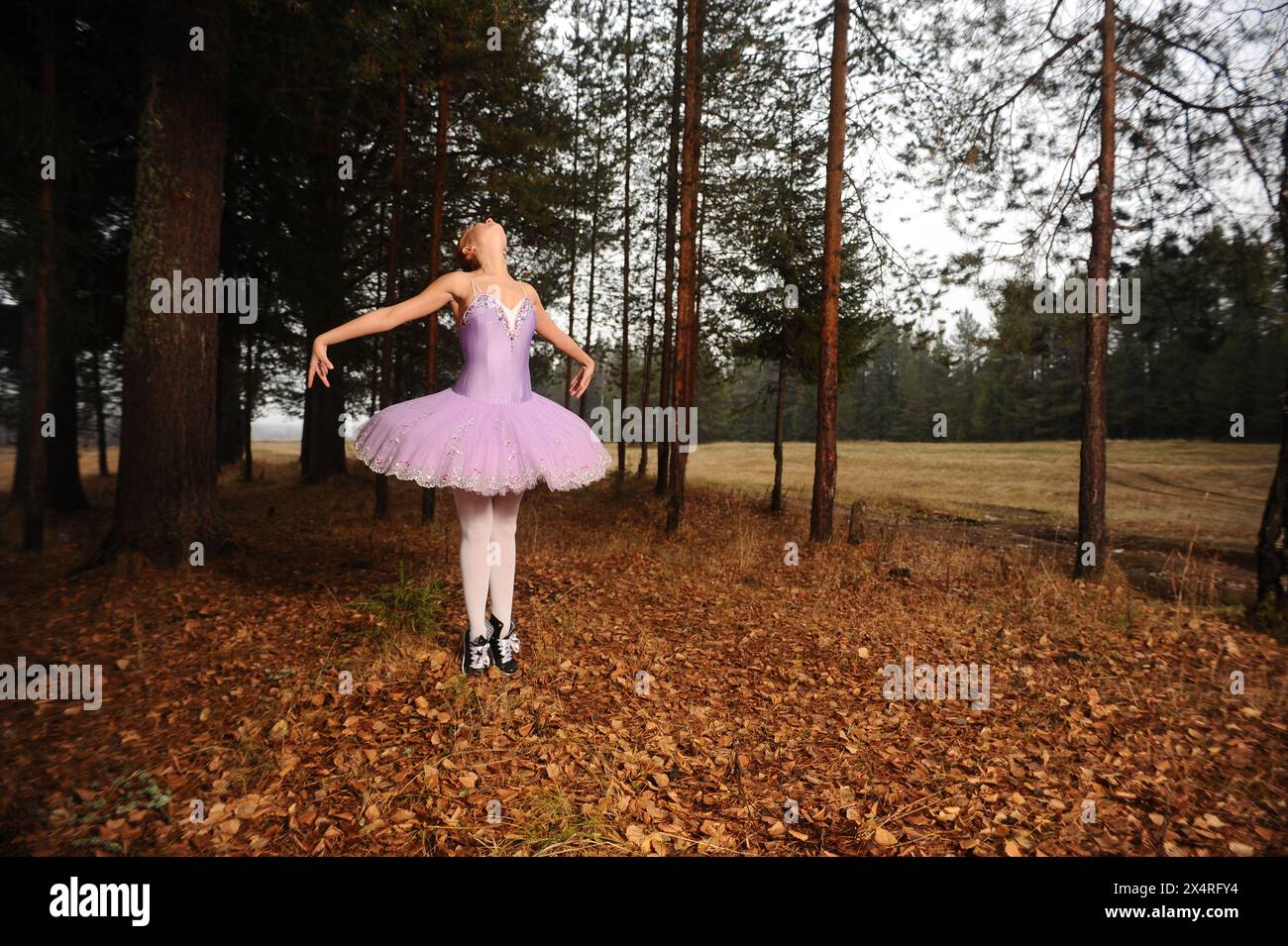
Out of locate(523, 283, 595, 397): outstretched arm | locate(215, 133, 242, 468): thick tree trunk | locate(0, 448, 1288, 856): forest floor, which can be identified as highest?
locate(215, 133, 242, 468): thick tree trunk

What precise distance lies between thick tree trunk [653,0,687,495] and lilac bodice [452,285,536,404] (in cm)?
949

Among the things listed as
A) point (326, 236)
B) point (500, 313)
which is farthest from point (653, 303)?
point (500, 313)

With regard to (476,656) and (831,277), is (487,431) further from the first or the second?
(831,277)

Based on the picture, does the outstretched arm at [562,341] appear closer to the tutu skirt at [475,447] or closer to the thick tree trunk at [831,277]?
the tutu skirt at [475,447]

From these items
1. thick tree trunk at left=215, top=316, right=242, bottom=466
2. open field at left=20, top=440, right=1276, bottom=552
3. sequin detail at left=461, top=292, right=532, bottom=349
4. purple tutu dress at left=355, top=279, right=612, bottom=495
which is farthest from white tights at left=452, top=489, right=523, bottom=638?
open field at left=20, top=440, right=1276, bottom=552

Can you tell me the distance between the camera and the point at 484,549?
3750 millimetres

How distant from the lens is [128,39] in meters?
8.10

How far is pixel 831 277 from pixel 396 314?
26.5ft

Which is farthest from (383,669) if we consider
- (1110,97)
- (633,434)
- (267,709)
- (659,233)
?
(659,233)

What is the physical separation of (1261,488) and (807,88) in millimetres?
29909

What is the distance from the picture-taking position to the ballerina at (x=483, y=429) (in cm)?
338

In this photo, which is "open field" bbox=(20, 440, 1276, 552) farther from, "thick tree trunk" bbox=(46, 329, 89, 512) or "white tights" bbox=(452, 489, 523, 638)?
"white tights" bbox=(452, 489, 523, 638)

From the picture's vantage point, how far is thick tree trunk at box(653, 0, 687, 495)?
11.9 metres
